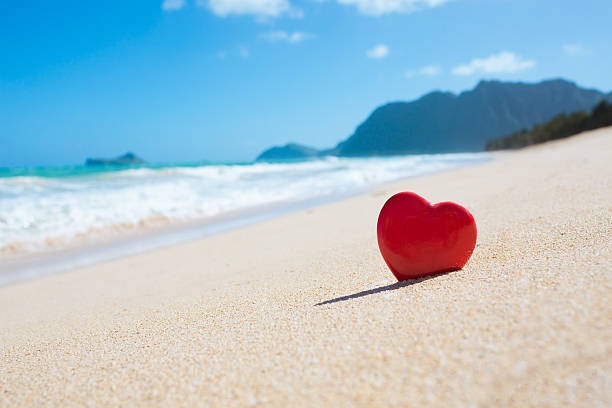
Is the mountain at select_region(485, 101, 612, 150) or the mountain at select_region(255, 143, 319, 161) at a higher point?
the mountain at select_region(255, 143, 319, 161)

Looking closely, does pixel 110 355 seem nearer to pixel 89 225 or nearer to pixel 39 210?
pixel 89 225

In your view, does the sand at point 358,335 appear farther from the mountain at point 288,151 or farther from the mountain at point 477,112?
the mountain at point 288,151

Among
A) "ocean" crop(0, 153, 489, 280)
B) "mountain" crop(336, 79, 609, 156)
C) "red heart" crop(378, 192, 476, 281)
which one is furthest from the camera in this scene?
"mountain" crop(336, 79, 609, 156)

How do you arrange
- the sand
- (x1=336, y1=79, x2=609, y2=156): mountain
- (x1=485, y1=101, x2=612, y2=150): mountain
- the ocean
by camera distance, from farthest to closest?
(x1=336, y1=79, x2=609, y2=156): mountain, (x1=485, y1=101, x2=612, y2=150): mountain, the ocean, the sand

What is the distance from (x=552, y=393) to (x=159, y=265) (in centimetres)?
419

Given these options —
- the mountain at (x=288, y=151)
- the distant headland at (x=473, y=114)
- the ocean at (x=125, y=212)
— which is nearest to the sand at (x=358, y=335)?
the ocean at (x=125, y=212)

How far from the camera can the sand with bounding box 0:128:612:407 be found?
1.12 m

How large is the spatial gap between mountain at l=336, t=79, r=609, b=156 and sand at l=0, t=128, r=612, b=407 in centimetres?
9826

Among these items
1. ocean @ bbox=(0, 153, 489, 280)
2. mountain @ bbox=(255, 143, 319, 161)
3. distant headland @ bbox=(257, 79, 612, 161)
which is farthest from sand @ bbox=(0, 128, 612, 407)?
mountain @ bbox=(255, 143, 319, 161)

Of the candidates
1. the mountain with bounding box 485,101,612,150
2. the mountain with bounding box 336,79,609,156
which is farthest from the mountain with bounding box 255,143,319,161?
the mountain with bounding box 485,101,612,150

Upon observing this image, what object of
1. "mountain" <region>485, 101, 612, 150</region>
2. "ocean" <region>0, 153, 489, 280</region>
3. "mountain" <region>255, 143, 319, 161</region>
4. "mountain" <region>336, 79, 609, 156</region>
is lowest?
"ocean" <region>0, 153, 489, 280</region>

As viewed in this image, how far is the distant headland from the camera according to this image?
4279 inches

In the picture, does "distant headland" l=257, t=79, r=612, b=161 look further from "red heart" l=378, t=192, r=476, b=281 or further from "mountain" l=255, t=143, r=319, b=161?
"red heart" l=378, t=192, r=476, b=281

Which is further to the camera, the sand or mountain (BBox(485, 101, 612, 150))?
mountain (BBox(485, 101, 612, 150))
